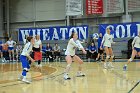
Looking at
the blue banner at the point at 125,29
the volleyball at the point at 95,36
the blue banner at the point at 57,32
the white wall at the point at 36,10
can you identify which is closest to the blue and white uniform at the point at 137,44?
the blue banner at the point at 125,29

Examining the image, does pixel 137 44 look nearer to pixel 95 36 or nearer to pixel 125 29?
pixel 125 29

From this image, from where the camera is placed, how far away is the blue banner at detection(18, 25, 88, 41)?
84.9 feet

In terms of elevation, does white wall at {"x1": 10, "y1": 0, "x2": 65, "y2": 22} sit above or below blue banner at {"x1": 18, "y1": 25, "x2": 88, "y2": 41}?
above

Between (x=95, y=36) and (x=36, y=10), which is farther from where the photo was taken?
(x=36, y=10)

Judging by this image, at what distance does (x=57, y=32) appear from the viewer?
88.0 feet

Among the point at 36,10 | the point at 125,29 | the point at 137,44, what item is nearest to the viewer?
the point at 137,44

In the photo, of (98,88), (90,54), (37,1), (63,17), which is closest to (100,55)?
(90,54)

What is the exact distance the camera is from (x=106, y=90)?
25.5 feet

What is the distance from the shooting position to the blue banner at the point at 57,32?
2589 cm

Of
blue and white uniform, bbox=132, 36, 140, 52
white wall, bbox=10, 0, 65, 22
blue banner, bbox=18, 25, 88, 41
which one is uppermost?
white wall, bbox=10, 0, 65, 22

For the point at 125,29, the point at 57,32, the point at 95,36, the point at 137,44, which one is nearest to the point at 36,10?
the point at 57,32

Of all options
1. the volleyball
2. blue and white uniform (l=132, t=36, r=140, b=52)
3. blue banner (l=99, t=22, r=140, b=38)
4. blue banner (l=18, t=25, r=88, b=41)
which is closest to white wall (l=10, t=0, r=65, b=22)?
blue banner (l=18, t=25, r=88, b=41)

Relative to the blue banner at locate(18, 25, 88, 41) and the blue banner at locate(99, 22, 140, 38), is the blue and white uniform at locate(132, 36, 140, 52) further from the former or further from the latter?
the blue banner at locate(18, 25, 88, 41)

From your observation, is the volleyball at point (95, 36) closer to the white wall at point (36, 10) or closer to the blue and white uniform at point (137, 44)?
the white wall at point (36, 10)
